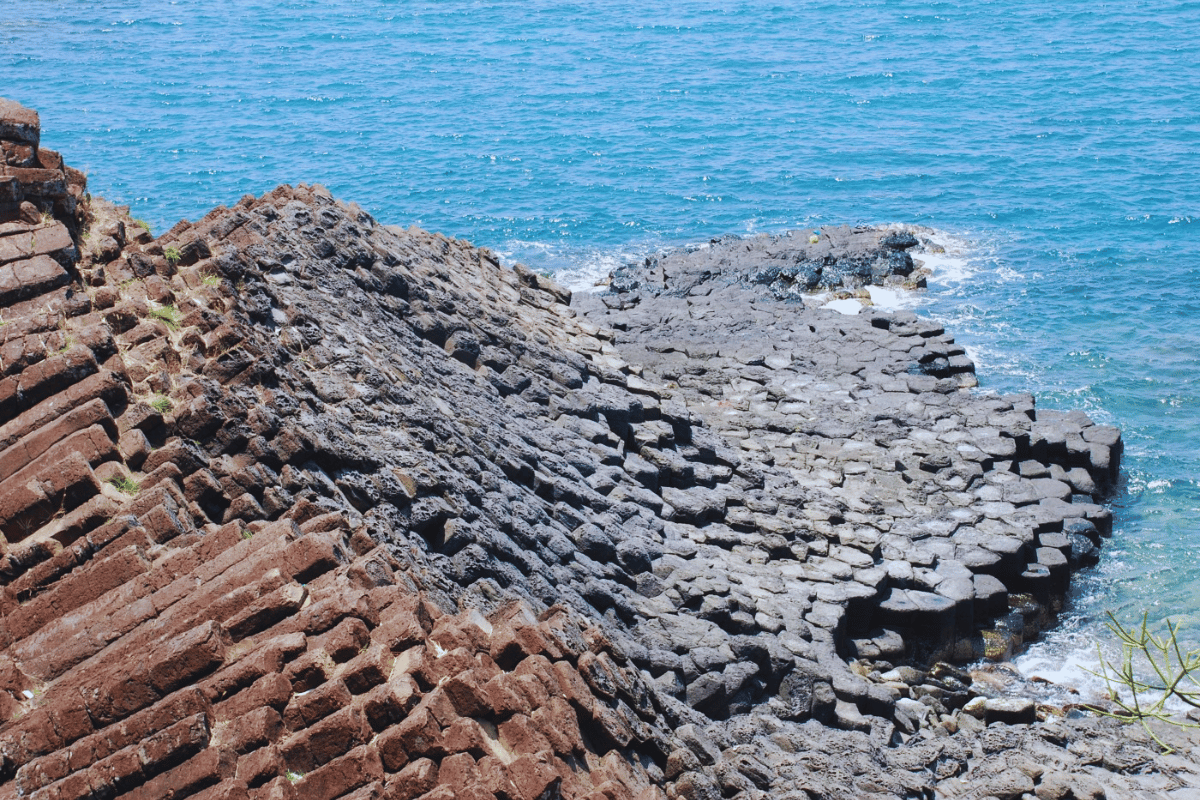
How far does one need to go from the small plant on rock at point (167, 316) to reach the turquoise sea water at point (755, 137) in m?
16.2

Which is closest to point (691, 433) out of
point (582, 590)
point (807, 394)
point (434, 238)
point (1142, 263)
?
point (807, 394)

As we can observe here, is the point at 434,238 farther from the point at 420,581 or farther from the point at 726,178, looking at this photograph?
the point at 726,178

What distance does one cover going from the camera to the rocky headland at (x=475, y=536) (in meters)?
9.34

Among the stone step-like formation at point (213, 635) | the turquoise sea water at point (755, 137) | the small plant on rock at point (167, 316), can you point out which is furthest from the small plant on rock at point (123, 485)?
the turquoise sea water at point (755, 137)

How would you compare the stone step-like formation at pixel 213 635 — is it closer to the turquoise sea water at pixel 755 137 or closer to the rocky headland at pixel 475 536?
the rocky headland at pixel 475 536

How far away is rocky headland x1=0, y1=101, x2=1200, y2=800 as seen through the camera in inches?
368

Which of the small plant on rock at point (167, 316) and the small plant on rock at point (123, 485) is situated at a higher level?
the small plant on rock at point (167, 316)

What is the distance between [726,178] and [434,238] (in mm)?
28658

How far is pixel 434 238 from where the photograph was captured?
27547 mm

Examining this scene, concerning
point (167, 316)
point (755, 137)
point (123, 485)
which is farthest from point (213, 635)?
point (755, 137)

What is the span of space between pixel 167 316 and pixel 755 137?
4920 cm

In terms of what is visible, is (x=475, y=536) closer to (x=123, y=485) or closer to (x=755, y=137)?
(x=123, y=485)

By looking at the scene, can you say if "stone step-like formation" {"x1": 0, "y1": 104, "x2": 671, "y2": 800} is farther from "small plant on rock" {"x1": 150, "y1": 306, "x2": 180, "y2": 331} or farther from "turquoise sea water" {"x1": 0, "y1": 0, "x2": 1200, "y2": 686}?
"turquoise sea water" {"x1": 0, "y1": 0, "x2": 1200, "y2": 686}

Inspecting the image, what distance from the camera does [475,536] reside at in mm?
14633
